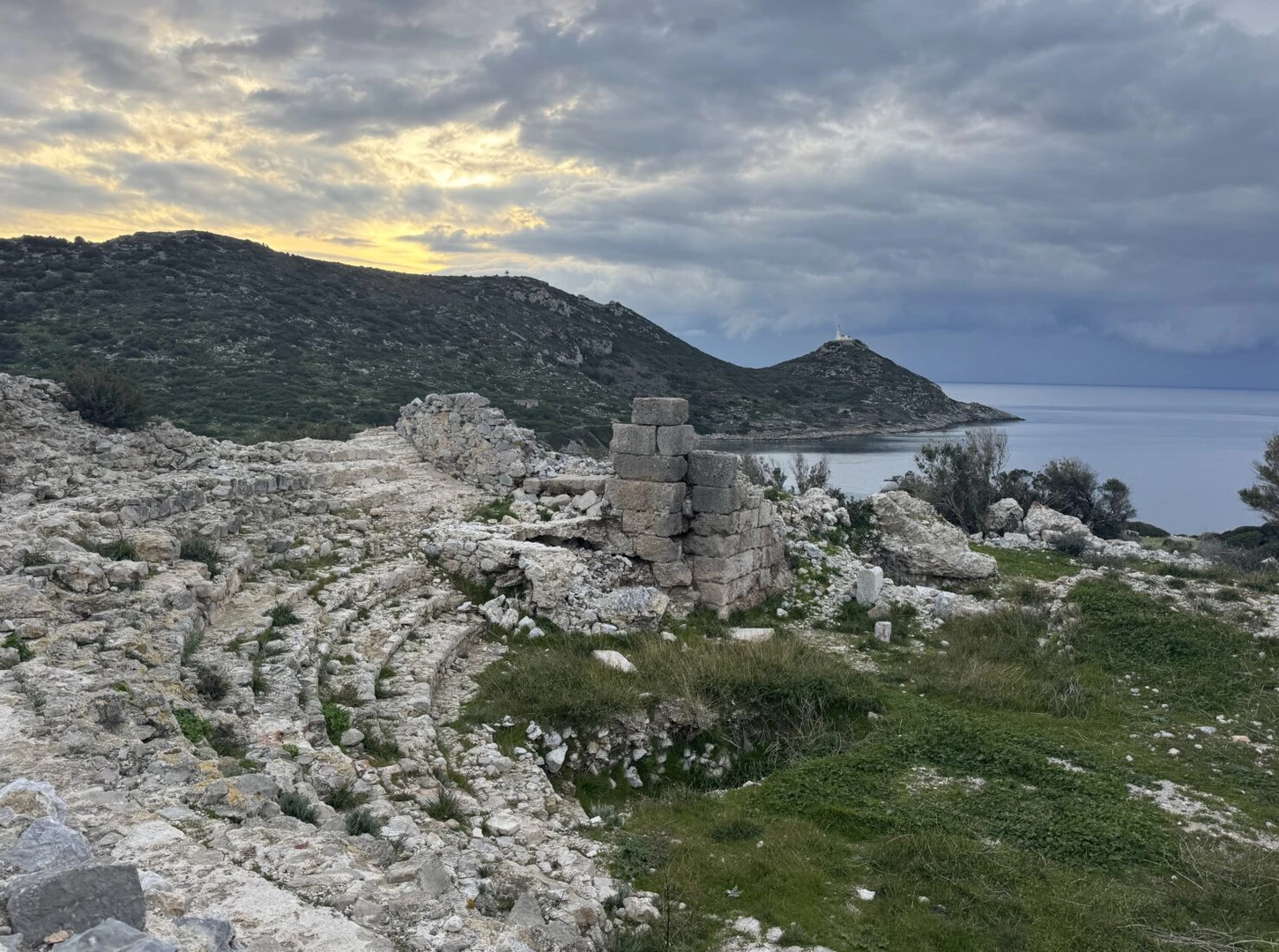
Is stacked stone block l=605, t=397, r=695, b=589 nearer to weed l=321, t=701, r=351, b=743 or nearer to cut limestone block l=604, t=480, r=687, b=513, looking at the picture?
cut limestone block l=604, t=480, r=687, b=513

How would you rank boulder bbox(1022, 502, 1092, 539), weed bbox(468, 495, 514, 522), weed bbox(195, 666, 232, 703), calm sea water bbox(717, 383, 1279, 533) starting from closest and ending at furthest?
weed bbox(195, 666, 232, 703), weed bbox(468, 495, 514, 522), boulder bbox(1022, 502, 1092, 539), calm sea water bbox(717, 383, 1279, 533)

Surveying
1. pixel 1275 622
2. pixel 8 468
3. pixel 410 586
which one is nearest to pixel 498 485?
pixel 410 586

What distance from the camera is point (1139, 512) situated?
119 ft

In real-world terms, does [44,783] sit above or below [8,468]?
below

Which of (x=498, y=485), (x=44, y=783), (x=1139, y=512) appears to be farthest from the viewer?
(x=1139, y=512)

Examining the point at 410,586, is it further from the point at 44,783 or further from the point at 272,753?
the point at 44,783

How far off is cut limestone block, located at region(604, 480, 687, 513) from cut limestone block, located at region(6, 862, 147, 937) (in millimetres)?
9672

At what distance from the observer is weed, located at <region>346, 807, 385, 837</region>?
Answer: 4898mm

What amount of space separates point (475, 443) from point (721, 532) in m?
5.19

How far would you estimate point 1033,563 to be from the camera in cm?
1623

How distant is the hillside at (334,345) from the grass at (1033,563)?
47.5ft

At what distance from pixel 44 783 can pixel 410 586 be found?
6.78m

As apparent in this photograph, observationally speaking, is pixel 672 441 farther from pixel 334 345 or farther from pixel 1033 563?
pixel 334 345

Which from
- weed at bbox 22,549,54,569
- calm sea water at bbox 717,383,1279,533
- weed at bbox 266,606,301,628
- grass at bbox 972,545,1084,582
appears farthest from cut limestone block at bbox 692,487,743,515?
calm sea water at bbox 717,383,1279,533
